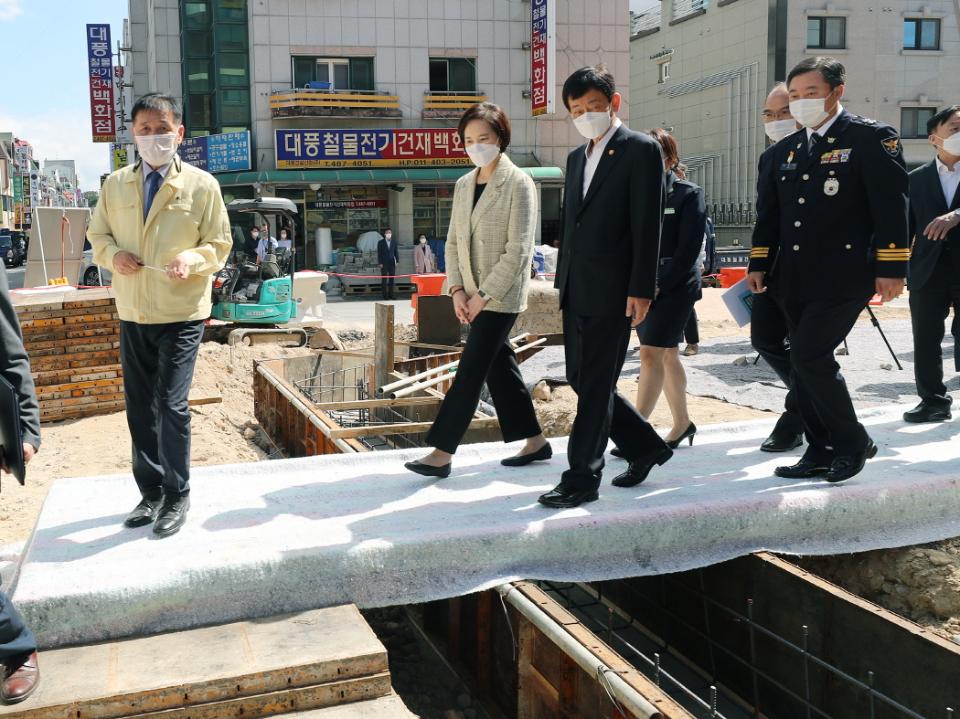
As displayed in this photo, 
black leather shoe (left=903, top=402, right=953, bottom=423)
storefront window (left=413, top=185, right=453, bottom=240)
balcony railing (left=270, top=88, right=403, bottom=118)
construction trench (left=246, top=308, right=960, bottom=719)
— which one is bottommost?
construction trench (left=246, top=308, right=960, bottom=719)

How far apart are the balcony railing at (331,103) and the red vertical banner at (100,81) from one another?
10447mm

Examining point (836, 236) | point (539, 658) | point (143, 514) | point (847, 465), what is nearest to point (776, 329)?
point (836, 236)

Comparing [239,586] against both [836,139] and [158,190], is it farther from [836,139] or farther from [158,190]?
[836,139]

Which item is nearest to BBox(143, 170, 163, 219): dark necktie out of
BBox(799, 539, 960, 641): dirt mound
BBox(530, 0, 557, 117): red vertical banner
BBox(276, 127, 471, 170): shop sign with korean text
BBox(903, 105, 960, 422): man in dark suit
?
BBox(799, 539, 960, 641): dirt mound

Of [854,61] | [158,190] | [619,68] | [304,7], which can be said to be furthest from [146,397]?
[854,61]

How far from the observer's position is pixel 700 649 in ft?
15.5

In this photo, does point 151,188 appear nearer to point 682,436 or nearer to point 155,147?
point 155,147

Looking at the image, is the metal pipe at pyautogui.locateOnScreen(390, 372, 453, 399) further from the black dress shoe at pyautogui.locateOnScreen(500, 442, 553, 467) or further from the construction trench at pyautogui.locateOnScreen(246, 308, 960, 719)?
the black dress shoe at pyautogui.locateOnScreen(500, 442, 553, 467)

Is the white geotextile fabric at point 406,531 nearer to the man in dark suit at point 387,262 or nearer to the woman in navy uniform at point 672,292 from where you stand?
the woman in navy uniform at point 672,292

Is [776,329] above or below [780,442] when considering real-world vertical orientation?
above

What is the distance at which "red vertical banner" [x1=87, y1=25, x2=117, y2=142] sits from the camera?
113 feet

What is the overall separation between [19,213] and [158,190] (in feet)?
243

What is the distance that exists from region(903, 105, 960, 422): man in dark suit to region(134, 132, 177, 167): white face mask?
449cm

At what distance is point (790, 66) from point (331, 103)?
1488cm
